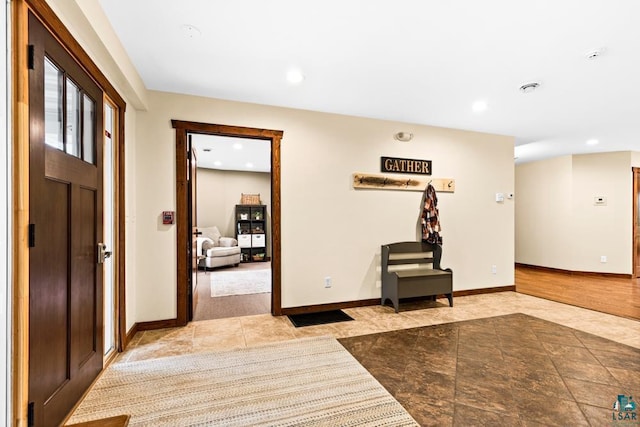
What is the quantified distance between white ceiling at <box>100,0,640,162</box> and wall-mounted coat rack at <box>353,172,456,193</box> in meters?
0.83

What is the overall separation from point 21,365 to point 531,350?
3481 millimetres

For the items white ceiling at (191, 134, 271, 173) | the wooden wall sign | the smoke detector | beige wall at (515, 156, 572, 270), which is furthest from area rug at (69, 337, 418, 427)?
beige wall at (515, 156, 572, 270)

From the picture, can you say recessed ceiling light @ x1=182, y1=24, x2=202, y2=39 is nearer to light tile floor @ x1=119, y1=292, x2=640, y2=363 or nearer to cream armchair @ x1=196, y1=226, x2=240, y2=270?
light tile floor @ x1=119, y1=292, x2=640, y2=363

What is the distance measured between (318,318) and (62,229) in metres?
2.58

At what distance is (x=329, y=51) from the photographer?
2.48m

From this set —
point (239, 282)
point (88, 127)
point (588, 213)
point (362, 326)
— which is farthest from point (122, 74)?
point (588, 213)

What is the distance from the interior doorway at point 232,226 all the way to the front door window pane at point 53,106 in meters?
2.60

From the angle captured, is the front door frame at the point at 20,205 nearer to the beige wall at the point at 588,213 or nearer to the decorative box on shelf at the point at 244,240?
the decorative box on shelf at the point at 244,240

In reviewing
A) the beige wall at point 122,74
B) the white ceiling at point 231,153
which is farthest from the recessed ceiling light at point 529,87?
the beige wall at point 122,74

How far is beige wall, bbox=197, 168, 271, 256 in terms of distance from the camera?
8234mm

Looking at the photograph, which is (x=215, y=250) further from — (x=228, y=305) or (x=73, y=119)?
(x=73, y=119)

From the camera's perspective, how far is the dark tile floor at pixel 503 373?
1819mm

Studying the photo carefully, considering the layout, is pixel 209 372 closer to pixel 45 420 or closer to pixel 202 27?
pixel 45 420

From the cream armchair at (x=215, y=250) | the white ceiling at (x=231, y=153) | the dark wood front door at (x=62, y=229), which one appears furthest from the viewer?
the cream armchair at (x=215, y=250)
